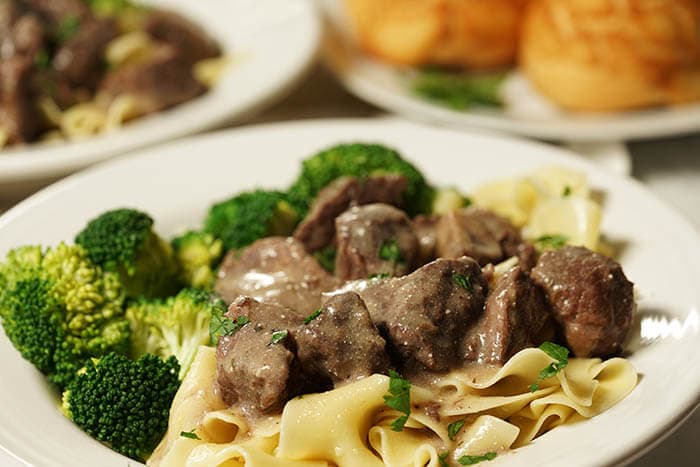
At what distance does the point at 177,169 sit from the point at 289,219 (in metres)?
0.92

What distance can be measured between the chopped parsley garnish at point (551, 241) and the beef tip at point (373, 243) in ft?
2.33

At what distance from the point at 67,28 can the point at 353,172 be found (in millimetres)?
3426

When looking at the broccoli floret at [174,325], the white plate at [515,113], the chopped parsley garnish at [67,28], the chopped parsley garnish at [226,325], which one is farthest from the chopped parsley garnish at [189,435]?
the chopped parsley garnish at [67,28]

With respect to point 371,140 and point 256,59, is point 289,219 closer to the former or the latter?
point 371,140

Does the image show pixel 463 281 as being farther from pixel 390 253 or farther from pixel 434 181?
pixel 434 181

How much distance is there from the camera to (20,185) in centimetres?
641

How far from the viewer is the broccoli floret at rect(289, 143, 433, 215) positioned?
215 inches

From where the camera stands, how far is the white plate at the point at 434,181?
12.1 ft

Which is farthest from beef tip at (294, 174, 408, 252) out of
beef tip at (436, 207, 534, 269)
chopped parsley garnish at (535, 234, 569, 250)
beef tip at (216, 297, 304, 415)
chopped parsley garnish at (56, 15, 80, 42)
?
chopped parsley garnish at (56, 15, 80, 42)

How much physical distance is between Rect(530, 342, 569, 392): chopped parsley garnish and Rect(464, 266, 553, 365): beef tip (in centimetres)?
10

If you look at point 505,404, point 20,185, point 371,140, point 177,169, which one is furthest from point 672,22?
point 20,185

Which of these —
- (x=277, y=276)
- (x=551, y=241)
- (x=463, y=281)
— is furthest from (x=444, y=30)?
(x=463, y=281)

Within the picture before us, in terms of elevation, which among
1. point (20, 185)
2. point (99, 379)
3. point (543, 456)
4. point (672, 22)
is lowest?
point (20, 185)

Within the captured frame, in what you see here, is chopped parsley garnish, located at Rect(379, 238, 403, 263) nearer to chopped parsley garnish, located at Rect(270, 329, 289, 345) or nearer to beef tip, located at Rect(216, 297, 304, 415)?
A: beef tip, located at Rect(216, 297, 304, 415)
